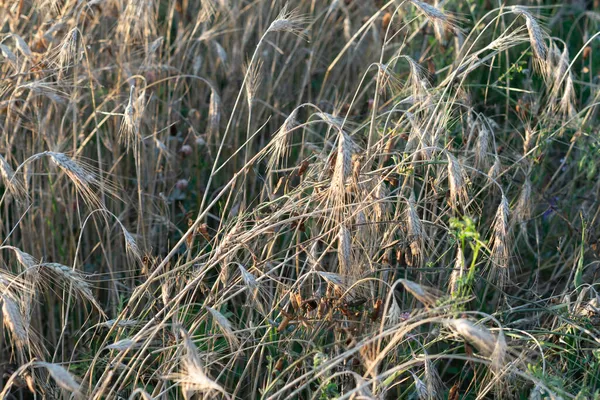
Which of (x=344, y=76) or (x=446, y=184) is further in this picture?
(x=344, y=76)

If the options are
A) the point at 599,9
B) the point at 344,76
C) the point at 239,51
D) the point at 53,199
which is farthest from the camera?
the point at 599,9

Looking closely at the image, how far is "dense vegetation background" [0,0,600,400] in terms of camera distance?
1.65 metres

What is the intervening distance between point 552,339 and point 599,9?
2.25 metres

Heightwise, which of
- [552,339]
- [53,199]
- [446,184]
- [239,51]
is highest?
[239,51]

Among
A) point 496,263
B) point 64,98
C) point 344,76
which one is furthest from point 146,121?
point 496,263

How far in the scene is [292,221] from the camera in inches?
69.7

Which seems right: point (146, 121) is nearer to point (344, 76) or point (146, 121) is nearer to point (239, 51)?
point (239, 51)

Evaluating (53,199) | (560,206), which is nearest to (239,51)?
(53,199)

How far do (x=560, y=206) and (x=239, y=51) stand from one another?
1.30 m

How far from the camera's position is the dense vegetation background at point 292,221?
1646mm

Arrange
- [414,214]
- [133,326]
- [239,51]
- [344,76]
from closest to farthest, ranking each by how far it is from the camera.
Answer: [414,214]
[133,326]
[239,51]
[344,76]

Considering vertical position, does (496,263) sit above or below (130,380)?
above

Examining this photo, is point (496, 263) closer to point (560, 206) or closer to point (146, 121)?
point (560, 206)

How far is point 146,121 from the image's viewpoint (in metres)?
2.60
